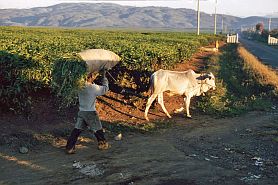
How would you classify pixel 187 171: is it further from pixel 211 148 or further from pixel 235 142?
pixel 235 142

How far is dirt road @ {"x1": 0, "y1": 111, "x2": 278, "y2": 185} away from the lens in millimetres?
7535

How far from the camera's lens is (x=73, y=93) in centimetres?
929

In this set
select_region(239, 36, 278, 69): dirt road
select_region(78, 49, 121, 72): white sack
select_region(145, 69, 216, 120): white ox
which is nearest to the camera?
select_region(78, 49, 121, 72): white sack

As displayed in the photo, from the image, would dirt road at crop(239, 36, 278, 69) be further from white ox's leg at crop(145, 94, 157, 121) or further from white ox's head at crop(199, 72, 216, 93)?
white ox's leg at crop(145, 94, 157, 121)

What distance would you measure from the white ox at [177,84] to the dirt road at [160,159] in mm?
1391

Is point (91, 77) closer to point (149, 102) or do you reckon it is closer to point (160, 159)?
point (149, 102)

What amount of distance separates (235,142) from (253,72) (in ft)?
44.0

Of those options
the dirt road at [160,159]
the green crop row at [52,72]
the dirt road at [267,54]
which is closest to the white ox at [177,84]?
the dirt road at [160,159]

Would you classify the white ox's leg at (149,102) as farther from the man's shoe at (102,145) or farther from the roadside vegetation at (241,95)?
the man's shoe at (102,145)

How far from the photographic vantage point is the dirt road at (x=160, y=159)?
7.54m

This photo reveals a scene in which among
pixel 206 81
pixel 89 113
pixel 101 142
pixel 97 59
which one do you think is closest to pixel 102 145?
pixel 101 142

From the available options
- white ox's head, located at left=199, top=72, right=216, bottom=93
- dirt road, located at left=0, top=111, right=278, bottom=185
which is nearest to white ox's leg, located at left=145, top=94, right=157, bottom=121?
dirt road, located at left=0, top=111, right=278, bottom=185

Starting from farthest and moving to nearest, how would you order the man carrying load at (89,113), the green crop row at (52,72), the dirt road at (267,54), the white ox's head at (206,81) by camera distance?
1. the dirt road at (267,54)
2. the white ox's head at (206,81)
3. the green crop row at (52,72)
4. the man carrying load at (89,113)

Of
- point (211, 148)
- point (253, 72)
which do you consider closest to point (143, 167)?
point (211, 148)
